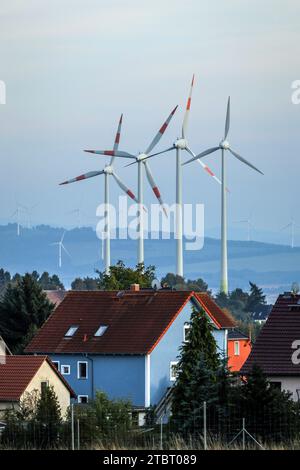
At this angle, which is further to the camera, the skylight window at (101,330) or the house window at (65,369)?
the skylight window at (101,330)

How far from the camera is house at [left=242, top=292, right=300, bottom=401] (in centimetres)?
4888

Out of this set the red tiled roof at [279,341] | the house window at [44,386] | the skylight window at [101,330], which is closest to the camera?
the house window at [44,386]

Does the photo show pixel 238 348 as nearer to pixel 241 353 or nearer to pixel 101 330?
pixel 241 353

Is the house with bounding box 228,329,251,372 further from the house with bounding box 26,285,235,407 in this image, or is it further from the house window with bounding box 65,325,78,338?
the house window with bounding box 65,325,78,338

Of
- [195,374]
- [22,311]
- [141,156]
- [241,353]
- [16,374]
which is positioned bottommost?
[195,374]

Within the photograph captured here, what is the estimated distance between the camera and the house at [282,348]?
1924 inches

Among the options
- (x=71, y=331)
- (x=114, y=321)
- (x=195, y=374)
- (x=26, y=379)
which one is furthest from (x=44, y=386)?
(x=71, y=331)

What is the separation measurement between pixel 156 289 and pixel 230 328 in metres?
3.56

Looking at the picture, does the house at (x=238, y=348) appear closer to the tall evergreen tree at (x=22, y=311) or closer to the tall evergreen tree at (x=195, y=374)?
the tall evergreen tree at (x=22, y=311)

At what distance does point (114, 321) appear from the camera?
206 ft

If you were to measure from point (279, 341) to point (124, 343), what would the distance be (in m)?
11.5

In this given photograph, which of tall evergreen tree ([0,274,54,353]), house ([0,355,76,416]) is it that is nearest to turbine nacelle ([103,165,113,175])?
tall evergreen tree ([0,274,54,353])

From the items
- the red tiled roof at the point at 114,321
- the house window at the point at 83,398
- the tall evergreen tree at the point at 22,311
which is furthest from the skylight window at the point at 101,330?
the tall evergreen tree at the point at 22,311

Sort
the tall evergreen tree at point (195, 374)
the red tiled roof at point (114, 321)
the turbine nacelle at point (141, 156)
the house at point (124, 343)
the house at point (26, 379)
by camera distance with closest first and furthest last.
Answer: the tall evergreen tree at point (195, 374), the house at point (26, 379), the house at point (124, 343), the red tiled roof at point (114, 321), the turbine nacelle at point (141, 156)
